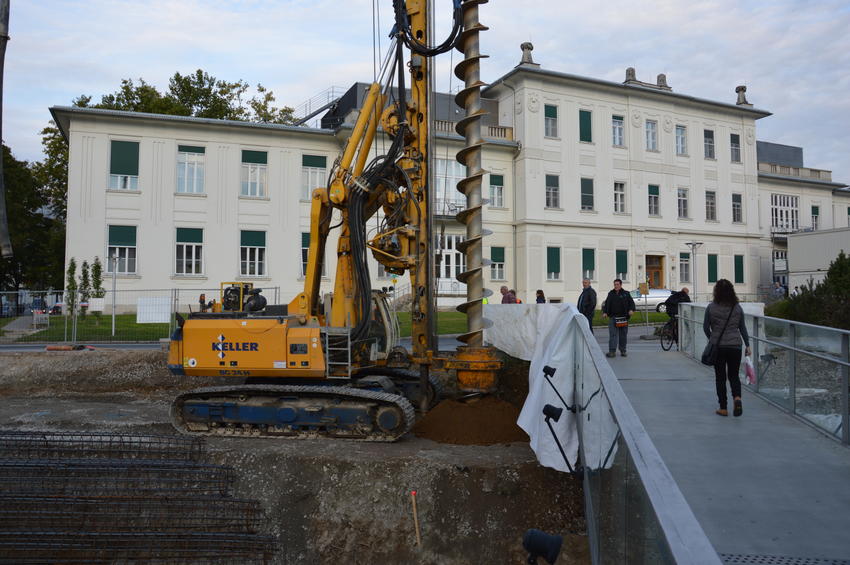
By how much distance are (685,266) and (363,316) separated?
35699mm

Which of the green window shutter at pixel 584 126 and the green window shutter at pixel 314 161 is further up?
the green window shutter at pixel 584 126

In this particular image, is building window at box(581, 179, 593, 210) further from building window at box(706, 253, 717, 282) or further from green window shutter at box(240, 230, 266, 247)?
green window shutter at box(240, 230, 266, 247)

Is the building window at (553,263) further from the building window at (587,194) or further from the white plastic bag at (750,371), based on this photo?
the white plastic bag at (750,371)

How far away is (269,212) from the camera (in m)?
31.7

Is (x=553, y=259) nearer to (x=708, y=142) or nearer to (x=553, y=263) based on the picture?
(x=553, y=263)

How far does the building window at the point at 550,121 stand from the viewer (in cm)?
3603

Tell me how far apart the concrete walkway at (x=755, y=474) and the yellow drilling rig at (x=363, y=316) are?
270cm

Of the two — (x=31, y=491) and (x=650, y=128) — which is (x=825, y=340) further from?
(x=650, y=128)

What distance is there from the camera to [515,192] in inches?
1431

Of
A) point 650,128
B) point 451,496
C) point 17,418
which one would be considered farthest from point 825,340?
point 650,128

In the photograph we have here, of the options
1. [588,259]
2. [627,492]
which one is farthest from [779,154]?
[627,492]

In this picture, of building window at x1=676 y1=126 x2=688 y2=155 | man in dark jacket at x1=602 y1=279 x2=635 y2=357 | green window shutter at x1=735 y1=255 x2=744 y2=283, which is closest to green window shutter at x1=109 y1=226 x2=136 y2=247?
man in dark jacket at x1=602 y1=279 x2=635 y2=357

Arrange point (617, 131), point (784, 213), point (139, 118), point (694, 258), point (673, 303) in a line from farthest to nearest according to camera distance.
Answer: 1. point (784, 213)
2. point (694, 258)
3. point (617, 131)
4. point (139, 118)
5. point (673, 303)

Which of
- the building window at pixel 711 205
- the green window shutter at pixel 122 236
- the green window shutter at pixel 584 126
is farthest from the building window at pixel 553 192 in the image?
the green window shutter at pixel 122 236
